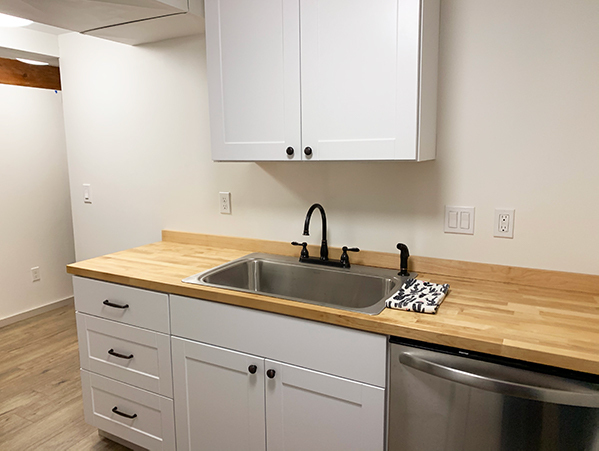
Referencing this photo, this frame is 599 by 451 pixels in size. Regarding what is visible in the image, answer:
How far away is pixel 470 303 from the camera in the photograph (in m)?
1.54

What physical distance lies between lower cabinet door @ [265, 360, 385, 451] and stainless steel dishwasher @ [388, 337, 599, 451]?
0.07m

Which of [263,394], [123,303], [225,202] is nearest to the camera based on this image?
[263,394]

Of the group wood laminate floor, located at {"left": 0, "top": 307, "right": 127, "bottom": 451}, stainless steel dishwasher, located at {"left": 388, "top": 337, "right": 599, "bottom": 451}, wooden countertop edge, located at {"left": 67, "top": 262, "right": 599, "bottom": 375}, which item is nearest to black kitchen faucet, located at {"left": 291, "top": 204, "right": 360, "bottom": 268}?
wooden countertop edge, located at {"left": 67, "top": 262, "right": 599, "bottom": 375}

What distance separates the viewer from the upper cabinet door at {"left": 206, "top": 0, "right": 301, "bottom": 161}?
176 centimetres

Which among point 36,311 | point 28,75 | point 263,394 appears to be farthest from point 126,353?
point 28,75

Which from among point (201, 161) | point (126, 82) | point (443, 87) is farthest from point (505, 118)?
point (126, 82)

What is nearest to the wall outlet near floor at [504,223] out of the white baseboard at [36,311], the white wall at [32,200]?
the white wall at [32,200]

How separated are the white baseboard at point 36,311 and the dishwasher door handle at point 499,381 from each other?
11.5ft

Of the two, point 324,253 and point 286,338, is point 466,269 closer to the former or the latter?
point 324,253

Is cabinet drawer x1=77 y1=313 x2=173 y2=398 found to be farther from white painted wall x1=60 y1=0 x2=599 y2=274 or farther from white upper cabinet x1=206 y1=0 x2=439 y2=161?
white upper cabinet x1=206 y1=0 x2=439 y2=161

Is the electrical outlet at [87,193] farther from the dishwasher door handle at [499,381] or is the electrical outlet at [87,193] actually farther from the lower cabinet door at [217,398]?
the dishwasher door handle at [499,381]

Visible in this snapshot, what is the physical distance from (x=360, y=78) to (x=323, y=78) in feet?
0.48

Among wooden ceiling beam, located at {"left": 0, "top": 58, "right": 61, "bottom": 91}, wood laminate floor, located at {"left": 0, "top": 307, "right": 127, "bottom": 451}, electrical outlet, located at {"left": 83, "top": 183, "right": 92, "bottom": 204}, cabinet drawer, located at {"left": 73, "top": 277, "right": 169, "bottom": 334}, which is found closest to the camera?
cabinet drawer, located at {"left": 73, "top": 277, "right": 169, "bottom": 334}

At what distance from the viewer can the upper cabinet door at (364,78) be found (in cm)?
154
